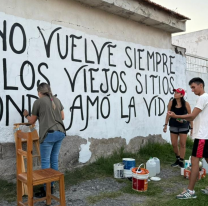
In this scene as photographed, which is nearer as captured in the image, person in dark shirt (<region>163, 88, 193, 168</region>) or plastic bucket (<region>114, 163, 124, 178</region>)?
plastic bucket (<region>114, 163, 124, 178</region>)

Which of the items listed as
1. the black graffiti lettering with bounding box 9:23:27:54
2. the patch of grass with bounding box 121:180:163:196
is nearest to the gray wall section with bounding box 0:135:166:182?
the patch of grass with bounding box 121:180:163:196

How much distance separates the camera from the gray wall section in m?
3.93

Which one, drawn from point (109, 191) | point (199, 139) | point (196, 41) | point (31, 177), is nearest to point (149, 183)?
point (109, 191)

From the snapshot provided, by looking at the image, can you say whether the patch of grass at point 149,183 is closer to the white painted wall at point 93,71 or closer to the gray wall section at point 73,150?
the gray wall section at point 73,150

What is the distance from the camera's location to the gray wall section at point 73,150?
3934 mm

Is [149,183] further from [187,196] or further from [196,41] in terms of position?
[196,41]

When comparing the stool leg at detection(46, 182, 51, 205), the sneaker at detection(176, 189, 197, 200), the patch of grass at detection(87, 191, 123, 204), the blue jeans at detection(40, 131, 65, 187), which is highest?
the blue jeans at detection(40, 131, 65, 187)

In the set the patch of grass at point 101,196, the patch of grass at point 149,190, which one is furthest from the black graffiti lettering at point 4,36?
the patch of grass at point 149,190

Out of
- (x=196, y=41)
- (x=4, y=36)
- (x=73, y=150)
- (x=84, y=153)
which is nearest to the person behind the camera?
(x=4, y=36)

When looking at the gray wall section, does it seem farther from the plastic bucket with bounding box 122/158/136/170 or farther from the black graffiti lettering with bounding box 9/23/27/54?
the black graffiti lettering with bounding box 9/23/27/54

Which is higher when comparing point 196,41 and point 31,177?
point 196,41

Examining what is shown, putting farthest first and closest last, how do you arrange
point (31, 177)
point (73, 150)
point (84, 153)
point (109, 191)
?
point (84, 153) < point (73, 150) < point (109, 191) < point (31, 177)

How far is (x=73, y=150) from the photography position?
4770 millimetres

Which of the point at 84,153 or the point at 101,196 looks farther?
the point at 84,153
